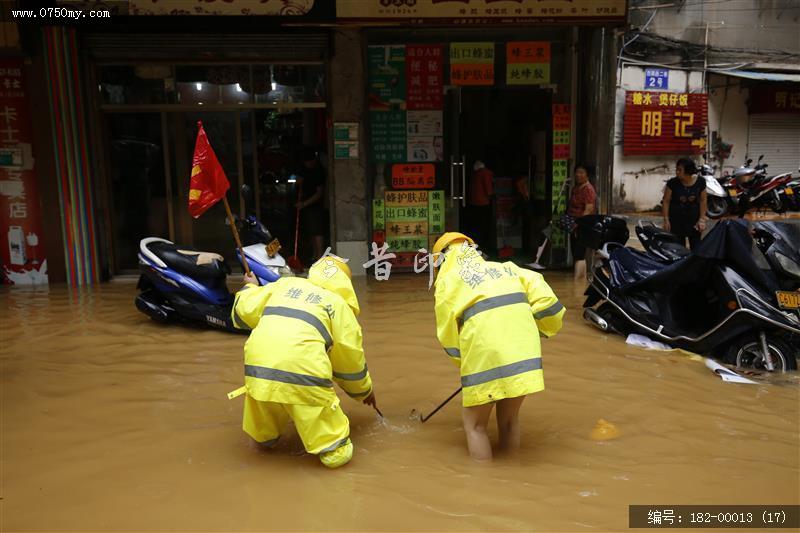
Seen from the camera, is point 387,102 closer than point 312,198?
Yes

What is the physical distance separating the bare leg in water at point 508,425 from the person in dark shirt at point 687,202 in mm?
4560

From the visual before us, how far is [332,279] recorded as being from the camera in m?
3.65

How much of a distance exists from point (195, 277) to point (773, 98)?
1421cm

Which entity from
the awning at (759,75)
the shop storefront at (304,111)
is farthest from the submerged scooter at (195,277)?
the awning at (759,75)

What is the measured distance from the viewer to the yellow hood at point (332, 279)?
3.63 metres

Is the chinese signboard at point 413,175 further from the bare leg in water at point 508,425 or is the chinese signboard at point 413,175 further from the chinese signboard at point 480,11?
the bare leg in water at point 508,425

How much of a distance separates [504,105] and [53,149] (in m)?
6.61

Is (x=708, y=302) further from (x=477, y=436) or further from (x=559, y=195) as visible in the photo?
(x=559, y=195)

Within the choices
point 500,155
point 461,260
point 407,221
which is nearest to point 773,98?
point 500,155

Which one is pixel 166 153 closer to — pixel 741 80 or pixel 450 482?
pixel 450 482

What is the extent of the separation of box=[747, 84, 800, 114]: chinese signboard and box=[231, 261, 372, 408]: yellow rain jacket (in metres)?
14.8

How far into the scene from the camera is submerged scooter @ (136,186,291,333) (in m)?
6.17

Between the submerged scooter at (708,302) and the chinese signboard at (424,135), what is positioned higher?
the chinese signboard at (424,135)

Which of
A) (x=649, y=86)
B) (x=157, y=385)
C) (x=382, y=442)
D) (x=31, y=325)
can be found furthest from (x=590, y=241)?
(x=649, y=86)
